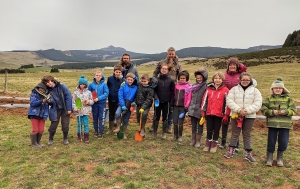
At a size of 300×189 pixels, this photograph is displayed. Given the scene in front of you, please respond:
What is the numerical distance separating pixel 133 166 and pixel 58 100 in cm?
274

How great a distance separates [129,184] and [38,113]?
10.8 feet

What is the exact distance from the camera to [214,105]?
6.13 metres

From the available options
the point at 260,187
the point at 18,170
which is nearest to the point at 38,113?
the point at 18,170

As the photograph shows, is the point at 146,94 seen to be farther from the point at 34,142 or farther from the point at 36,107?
the point at 34,142

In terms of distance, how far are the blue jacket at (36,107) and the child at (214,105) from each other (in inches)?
163

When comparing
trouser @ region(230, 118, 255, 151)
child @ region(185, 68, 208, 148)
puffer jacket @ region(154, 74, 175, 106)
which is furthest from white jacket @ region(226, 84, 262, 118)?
puffer jacket @ region(154, 74, 175, 106)

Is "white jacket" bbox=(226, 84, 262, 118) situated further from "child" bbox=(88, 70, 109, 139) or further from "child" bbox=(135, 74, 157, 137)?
"child" bbox=(88, 70, 109, 139)

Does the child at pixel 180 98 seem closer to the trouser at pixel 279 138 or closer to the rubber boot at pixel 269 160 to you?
the trouser at pixel 279 138

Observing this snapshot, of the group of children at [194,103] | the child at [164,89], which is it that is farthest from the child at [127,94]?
the child at [164,89]

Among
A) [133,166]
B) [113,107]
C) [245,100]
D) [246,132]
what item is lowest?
[133,166]

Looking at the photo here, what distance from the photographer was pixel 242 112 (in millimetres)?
5578

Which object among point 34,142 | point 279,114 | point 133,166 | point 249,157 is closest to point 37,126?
point 34,142

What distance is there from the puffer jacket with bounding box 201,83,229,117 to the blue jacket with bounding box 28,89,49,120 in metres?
4.18

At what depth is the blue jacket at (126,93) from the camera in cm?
707
